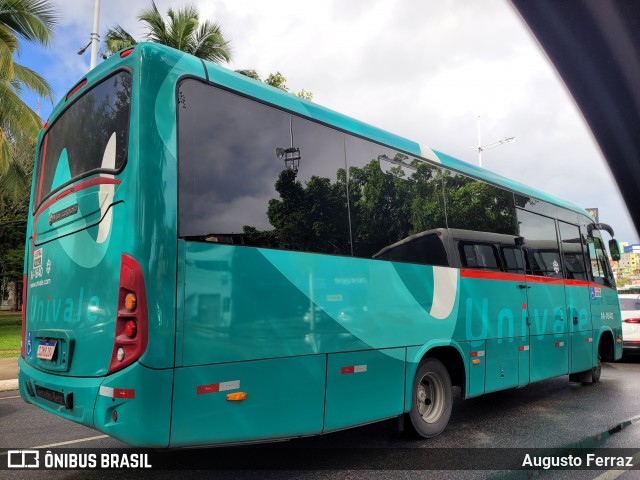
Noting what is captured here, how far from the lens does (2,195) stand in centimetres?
2461

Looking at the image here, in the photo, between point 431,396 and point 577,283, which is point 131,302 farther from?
point 577,283

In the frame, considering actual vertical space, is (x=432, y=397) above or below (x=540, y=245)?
below

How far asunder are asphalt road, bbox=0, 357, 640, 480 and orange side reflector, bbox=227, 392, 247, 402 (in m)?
0.95

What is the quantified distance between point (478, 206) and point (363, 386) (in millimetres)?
3335

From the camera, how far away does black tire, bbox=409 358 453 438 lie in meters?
5.45

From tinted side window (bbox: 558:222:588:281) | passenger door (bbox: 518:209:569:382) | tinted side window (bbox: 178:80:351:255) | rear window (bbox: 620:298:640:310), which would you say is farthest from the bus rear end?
rear window (bbox: 620:298:640:310)

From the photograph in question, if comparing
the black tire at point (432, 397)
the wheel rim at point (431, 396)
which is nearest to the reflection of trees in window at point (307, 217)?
the black tire at point (432, 397)

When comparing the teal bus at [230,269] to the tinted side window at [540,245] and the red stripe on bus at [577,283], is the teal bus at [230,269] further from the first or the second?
the red stripe on bus at [577,283]

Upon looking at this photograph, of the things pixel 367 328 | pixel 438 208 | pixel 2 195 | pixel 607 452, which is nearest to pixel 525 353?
pixel 607 452

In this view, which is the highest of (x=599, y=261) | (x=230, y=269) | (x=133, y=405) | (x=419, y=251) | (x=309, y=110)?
(x=309, y=110)

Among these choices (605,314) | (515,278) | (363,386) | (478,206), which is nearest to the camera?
(363,386)

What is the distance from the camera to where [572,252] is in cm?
887

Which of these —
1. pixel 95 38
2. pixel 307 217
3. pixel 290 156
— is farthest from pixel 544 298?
pixel 95 38

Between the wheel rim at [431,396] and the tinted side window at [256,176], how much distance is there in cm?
205
